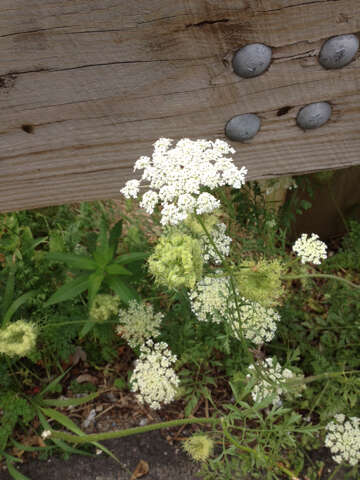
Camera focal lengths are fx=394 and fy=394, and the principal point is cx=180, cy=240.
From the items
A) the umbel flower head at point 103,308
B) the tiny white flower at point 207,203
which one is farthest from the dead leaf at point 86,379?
the tiny white flower at point 207,203

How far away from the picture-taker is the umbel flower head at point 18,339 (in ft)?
6.84

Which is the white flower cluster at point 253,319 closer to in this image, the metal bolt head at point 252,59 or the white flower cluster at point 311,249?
the white flower cluster at point 311,249

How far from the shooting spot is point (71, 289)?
2189 millimetres

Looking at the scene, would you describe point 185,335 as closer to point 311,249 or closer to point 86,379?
point 86,379

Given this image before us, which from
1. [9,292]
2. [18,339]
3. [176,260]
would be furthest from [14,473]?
[176,260]

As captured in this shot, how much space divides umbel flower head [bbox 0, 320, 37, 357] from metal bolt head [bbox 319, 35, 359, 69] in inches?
74.9

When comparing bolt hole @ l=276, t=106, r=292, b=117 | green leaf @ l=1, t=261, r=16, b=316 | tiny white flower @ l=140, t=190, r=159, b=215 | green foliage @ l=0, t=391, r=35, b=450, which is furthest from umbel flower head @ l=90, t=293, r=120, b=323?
bolt hole @ l=276, t=106, r=292, b=117

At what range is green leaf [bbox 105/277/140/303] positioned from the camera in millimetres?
2133

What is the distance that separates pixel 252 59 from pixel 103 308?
1.53 m

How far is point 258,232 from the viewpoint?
2793 millimetres

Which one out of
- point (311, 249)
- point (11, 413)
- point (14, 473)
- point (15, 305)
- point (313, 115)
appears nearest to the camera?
point (313, 115)

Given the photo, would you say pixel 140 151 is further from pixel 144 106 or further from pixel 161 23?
pixel 161 23

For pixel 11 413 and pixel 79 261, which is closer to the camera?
pixel 79 261

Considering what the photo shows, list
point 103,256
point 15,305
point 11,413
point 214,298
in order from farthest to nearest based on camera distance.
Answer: point 11,413 < point 15,305 < point 103,256 < point 214,298
